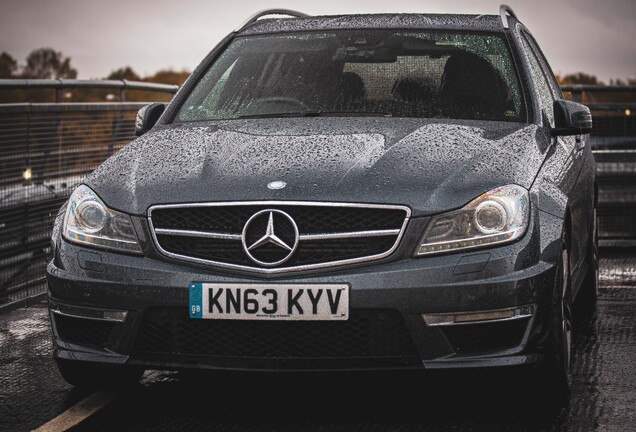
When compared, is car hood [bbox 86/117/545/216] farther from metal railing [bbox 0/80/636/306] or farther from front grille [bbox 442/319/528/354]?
metal railing [bbox 0/80/636/306]

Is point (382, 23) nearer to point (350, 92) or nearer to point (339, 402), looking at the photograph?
point (350, 92)

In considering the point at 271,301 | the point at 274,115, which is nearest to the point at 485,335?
the point at 271,301

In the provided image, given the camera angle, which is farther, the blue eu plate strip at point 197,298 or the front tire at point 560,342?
the front tire at point 560,342

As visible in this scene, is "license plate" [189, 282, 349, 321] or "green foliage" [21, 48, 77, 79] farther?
"green foliage" [21, 48, 77, 79]

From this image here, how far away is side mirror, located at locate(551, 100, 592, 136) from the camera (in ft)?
19.8

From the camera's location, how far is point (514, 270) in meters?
4.74

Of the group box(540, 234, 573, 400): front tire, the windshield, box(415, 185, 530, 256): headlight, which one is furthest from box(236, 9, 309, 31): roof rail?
box(415, 185, 530, 256): headlight

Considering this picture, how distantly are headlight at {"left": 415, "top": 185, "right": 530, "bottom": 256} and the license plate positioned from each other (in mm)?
373

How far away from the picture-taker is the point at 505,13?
7.03 meters

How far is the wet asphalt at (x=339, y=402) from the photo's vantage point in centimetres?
484

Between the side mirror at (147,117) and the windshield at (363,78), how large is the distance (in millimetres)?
138

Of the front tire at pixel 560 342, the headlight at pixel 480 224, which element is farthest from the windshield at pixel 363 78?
the headlight at pixel 480 224

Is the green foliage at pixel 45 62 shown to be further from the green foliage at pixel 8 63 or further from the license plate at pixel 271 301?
the license plate at pixel 271 301

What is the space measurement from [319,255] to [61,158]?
6.02 m
